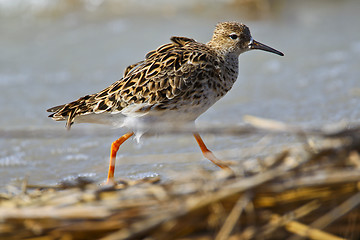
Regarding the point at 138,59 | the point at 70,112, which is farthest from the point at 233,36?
the point at 138,59

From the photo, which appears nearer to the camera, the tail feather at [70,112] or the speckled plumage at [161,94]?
the speckled plumage at [161,94]

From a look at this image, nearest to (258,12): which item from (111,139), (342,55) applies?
(342,55)

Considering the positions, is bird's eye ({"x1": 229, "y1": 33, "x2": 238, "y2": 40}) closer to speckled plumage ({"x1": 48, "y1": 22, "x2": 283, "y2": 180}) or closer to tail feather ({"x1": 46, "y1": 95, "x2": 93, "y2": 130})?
speckled plumage ({"x1": 48, "y1": 22, "x2": 283, "y2": 180})

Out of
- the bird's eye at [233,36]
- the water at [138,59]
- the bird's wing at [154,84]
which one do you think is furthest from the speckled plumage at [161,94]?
the bird's eye at [233,36]

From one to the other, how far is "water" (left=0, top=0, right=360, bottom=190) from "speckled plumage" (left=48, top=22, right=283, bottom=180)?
0.30 m

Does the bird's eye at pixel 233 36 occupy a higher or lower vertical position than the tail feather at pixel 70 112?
higher

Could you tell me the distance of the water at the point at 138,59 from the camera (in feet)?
21.0

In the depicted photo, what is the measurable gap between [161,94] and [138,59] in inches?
197

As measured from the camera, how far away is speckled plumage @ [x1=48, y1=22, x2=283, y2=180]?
532cm

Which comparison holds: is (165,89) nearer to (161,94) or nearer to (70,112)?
(161,94)

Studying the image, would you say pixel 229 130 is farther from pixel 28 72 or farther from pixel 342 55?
pixel 28 72

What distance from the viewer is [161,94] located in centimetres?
531

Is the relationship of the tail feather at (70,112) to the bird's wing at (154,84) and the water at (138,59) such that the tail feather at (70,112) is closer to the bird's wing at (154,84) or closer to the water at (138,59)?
the bird's wing at (154,84)

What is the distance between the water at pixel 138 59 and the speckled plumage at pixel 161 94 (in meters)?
Answer: 0.30
